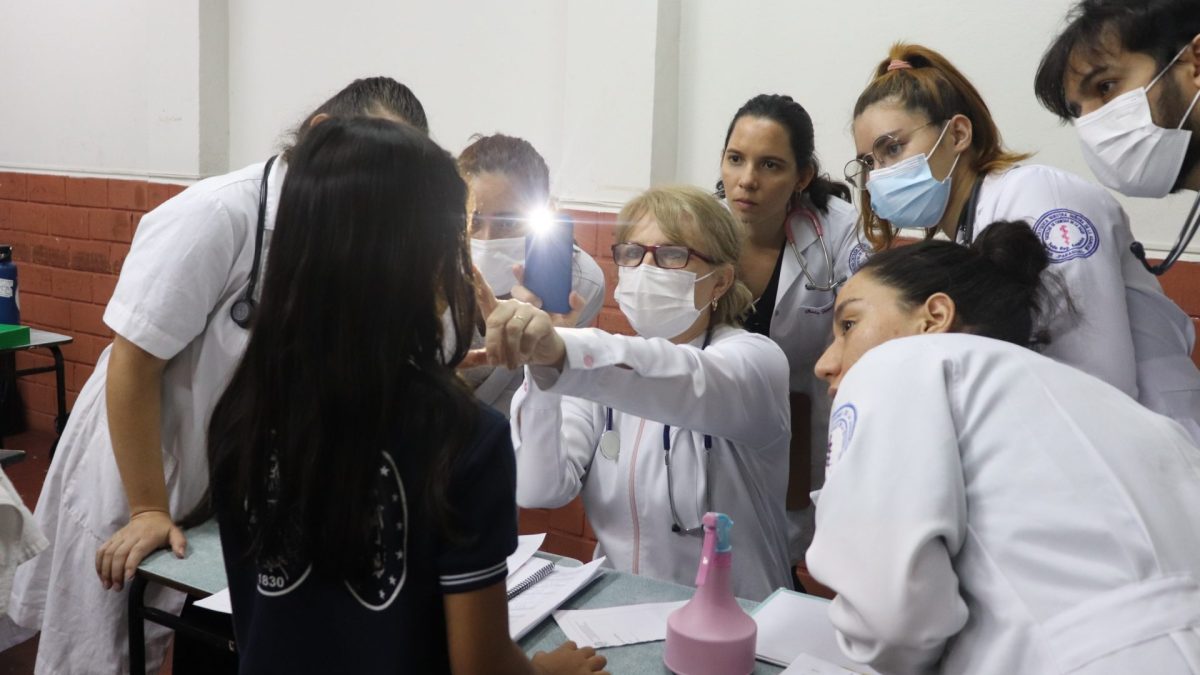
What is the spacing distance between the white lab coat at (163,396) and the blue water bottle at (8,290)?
8.03ft

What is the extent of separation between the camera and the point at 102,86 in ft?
15.2

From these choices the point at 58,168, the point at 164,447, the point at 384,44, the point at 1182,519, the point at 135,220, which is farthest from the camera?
the point at 58,168

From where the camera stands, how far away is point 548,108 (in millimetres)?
3463

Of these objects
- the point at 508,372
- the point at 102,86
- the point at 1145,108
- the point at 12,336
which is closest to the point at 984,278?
the point at 1145,108

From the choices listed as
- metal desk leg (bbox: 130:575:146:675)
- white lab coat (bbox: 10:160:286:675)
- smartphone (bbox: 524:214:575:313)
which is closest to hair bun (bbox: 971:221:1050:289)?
smartphone (bbox: 524:214:575:313)

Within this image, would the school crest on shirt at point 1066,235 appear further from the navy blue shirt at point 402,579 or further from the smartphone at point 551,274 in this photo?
the navy blue shirt at point 402,579

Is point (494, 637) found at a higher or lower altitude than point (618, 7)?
lower

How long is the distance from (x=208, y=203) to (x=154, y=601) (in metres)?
0.76

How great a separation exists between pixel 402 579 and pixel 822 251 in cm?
170

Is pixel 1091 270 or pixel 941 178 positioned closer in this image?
pixel 1091 270

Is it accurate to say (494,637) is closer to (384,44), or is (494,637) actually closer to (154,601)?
(154,601)

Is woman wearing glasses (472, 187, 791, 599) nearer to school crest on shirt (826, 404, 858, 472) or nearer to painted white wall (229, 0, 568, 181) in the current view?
school crest on shirt (826, 404, 858, 472)

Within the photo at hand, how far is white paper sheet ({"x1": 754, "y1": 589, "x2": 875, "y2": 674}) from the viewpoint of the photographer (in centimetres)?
136

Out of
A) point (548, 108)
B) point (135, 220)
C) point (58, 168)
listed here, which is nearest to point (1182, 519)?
point (548, 108)
